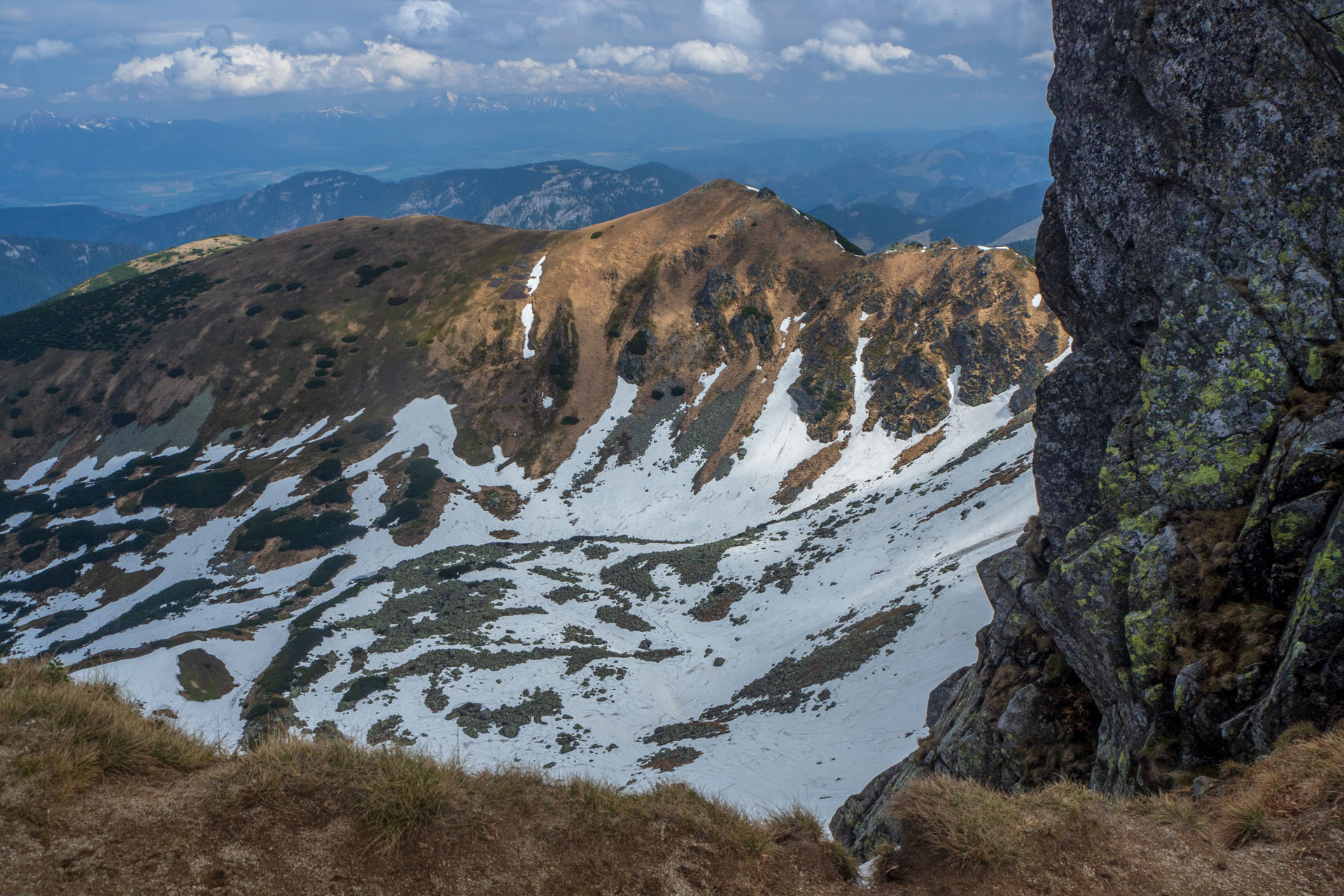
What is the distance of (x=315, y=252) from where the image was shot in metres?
122

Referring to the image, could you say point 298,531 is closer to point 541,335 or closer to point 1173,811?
point 541,335

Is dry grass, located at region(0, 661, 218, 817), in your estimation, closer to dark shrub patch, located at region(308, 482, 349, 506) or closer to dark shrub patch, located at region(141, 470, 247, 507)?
dark shrub patch, located at region(308, 482, 349, 506)

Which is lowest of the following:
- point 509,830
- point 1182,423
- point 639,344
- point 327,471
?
point 327,471

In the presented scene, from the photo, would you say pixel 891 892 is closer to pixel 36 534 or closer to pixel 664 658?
pixel 664 658

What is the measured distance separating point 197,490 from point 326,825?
86.4 m

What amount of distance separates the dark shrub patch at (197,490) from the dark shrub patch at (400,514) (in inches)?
812

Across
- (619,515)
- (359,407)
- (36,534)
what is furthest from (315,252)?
(619,515)

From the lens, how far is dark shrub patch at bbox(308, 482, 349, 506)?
73.2 m

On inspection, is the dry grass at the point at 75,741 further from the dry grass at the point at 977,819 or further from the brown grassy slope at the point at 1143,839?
the dry grass at the point at 977,819

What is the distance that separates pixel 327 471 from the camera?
77.9 m

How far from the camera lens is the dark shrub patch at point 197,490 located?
74.9 meters

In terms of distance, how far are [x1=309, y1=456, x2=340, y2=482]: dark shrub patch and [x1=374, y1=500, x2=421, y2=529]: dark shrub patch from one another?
11203 millimetres

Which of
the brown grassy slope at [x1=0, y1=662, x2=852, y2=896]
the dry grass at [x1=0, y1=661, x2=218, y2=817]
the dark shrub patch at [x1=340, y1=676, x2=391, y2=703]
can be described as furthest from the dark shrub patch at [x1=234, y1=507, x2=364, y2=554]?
the brown grassy slope at [x1=0, y1=662, x2=852, y2=896]

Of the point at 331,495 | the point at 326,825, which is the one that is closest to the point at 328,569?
the point at 331,495
